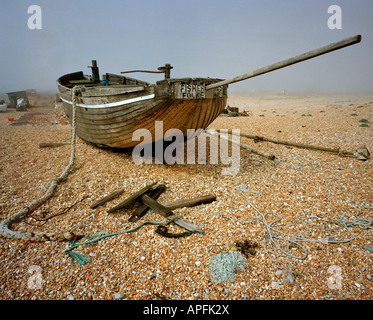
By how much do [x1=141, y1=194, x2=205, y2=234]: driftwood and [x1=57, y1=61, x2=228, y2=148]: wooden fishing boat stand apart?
7.33ft

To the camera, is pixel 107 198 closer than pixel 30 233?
No

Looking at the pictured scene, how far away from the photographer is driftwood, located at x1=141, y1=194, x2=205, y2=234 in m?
3.65

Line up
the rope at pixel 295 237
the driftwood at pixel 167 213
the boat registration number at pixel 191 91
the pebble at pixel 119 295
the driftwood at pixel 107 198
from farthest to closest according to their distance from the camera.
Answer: the boat registration number at pixel 191 91 < the driftwood at pixel 107 198 < the driftwood at pixel 167 213 < the rope at pixel 295 237 < the pebble at pixel 119 295

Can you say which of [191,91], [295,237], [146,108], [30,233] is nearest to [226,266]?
[295,237]

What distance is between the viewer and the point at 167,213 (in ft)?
13.2

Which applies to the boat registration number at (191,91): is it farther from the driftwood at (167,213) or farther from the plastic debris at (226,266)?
the plastic debris at (226,266)

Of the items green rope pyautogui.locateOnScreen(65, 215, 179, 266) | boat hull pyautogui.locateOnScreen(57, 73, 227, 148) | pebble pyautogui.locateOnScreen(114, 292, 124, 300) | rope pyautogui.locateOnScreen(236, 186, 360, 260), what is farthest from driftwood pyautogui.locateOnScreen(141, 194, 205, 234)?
boat hull pyautogui.locateOnScreen(57, 73, 227, 148)

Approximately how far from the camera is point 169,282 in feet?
9.10

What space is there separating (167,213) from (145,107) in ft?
9.28

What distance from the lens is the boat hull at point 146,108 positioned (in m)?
5.00

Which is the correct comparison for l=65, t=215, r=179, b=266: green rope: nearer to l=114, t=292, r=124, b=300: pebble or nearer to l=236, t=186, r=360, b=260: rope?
l=114, t=292, r=124, b=300: pebble

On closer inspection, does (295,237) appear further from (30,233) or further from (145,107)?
(30,233)

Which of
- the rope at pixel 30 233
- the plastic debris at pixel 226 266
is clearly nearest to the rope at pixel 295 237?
the plastic debris at pixel 226 266

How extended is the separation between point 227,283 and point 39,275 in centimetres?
274
